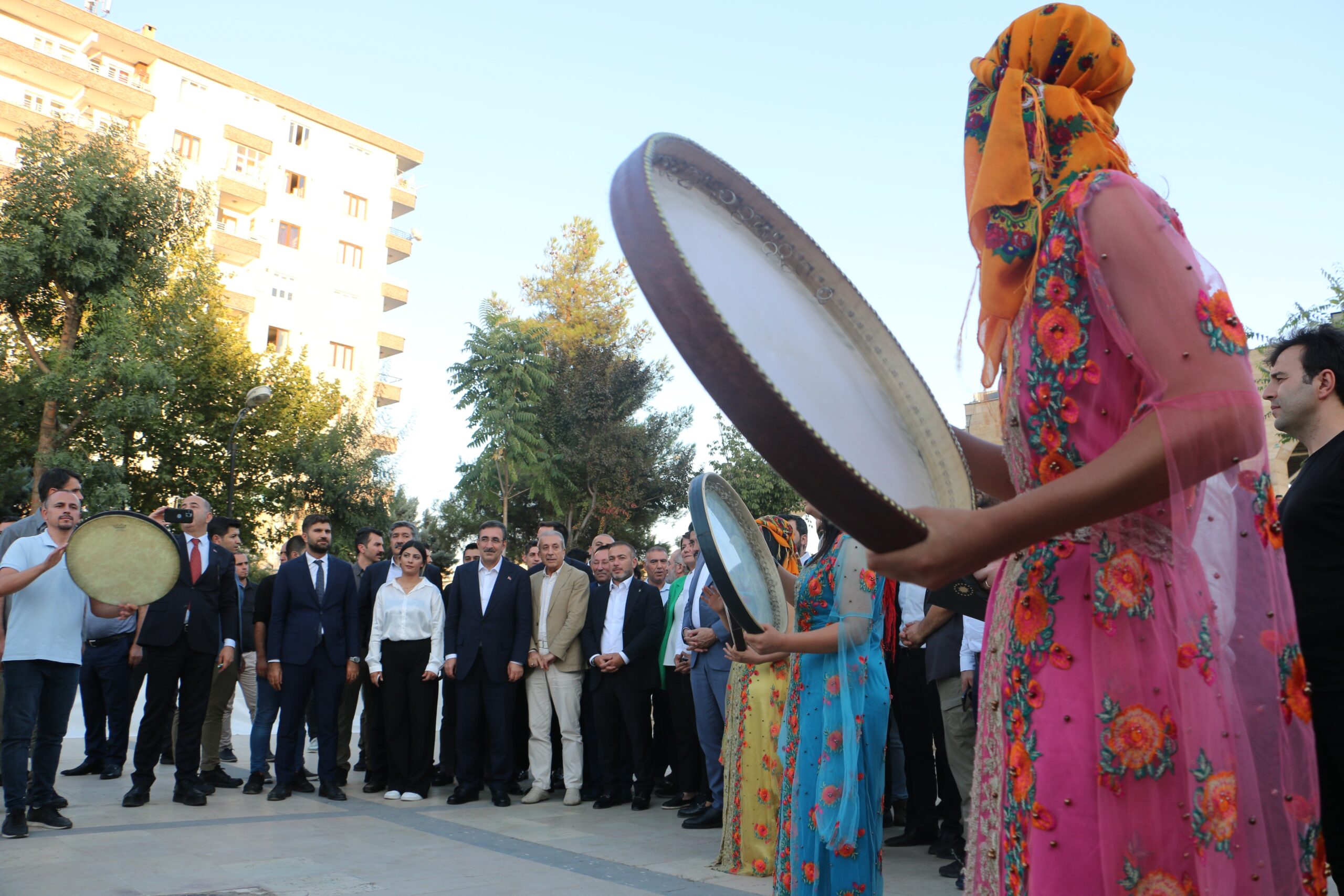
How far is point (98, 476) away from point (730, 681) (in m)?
20.3

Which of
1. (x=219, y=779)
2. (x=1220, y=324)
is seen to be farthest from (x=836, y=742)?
(x=219, y=779)

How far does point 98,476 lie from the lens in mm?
22094

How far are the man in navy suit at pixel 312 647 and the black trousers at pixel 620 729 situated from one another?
7.25 feet

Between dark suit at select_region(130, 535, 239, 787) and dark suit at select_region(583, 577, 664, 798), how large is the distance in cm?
312

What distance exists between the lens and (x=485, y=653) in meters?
8.62

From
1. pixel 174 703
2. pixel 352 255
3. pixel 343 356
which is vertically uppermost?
→ pixel 352 255


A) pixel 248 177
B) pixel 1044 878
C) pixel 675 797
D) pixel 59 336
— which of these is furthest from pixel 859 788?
pixel 248 177

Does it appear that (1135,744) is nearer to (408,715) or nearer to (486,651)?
(486,651)

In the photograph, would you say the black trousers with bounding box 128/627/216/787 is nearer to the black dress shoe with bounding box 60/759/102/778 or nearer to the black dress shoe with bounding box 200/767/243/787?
the black dress shoe with bounding box 200/767/243/787

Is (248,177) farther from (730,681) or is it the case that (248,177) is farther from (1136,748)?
(1136,748)

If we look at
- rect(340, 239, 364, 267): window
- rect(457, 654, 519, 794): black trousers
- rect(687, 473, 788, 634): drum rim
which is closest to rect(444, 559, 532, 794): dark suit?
rect(457, 654, 519, 794): black trousers

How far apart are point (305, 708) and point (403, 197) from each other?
43208 mm

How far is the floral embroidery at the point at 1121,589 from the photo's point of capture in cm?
139

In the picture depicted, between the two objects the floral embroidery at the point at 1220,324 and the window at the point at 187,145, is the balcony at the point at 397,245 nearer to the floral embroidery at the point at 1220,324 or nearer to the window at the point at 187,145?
the window at the point at 187,145
